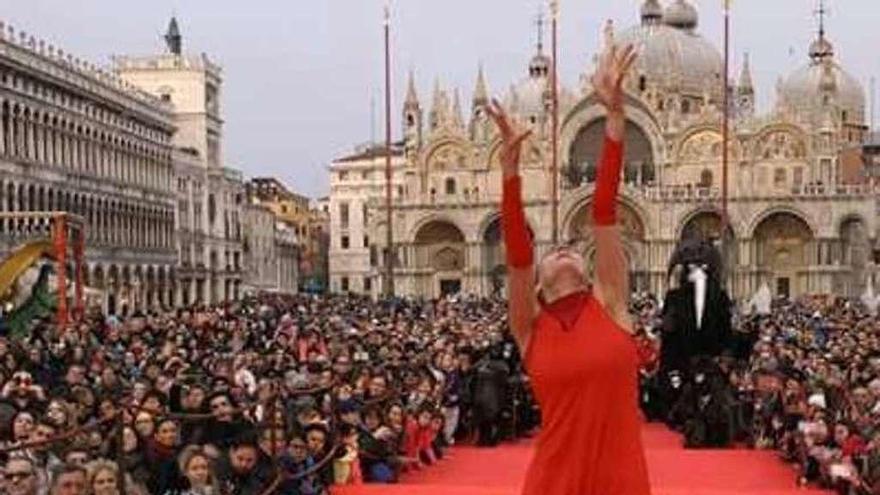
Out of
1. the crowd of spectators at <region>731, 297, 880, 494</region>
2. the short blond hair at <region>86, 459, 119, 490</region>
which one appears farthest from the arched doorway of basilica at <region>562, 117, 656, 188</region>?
the short blond hair at <region>86, 459, 119, 490</region>

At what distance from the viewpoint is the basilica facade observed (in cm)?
7369

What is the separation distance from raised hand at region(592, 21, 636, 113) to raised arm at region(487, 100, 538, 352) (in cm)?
36

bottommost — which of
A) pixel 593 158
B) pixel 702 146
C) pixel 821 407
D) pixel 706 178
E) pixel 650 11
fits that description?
pixel 821 407

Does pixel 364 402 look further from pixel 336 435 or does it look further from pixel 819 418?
pixel 819 418

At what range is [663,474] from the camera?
542 inches

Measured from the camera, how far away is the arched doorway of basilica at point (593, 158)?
77812 millimetres

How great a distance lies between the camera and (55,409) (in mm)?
10703

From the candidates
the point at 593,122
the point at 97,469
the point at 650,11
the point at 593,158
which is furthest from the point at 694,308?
the point at 650,11

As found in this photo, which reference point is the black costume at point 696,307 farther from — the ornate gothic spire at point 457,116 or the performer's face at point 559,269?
the ornate gothic spire at point 457,116

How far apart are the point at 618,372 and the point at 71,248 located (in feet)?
94.2

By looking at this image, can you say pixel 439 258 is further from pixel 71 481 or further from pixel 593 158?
pixel 71 481

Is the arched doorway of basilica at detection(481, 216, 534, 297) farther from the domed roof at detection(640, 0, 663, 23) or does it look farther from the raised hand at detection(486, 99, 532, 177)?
the raised hand at detection(486, 99, 532, 177)

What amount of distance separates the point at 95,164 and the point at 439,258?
2425 centimetres

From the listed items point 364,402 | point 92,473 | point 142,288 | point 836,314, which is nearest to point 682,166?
point 142,288
